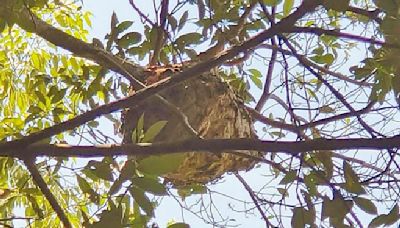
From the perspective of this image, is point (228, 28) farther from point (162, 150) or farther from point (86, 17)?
point (86, 17)

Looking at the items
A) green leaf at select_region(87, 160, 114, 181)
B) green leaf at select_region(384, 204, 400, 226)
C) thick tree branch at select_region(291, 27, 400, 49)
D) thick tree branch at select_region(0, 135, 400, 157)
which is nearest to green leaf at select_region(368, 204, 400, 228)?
green leaf at select_region(384, 204, 400, 226)

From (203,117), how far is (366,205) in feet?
2.04

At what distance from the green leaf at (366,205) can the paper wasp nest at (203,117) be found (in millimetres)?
553

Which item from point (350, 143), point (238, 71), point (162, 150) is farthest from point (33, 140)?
point (238, 71)

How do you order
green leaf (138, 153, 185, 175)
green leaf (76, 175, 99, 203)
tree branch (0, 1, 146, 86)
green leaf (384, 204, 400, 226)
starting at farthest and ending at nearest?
tree branch (0, 1, 146, 86), green leaf (76, 175, 99, 203), green leaf (384, 204, 400, 226), green leaf (138, 153, 185, 175)

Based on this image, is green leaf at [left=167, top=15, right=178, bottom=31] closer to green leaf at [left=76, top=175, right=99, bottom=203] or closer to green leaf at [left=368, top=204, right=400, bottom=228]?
green leaf at [left=76, top=175, right=99, bottom=203]

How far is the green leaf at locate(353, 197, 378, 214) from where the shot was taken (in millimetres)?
899

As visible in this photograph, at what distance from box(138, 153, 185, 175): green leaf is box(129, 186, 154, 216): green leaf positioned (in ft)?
0.11

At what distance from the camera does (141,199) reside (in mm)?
814

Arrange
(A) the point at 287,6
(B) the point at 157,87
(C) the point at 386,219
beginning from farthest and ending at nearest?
(A) the point at 287,6, (B) the point at 157,87, (C) the point at 386,219

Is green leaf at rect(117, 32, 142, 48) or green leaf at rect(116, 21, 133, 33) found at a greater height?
green leaf at rect(116, 21, 133, 33)

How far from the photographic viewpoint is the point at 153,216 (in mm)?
850

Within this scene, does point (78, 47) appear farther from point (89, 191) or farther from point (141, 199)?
point (141, 199)

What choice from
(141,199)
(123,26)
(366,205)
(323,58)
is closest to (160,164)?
(141,199)
